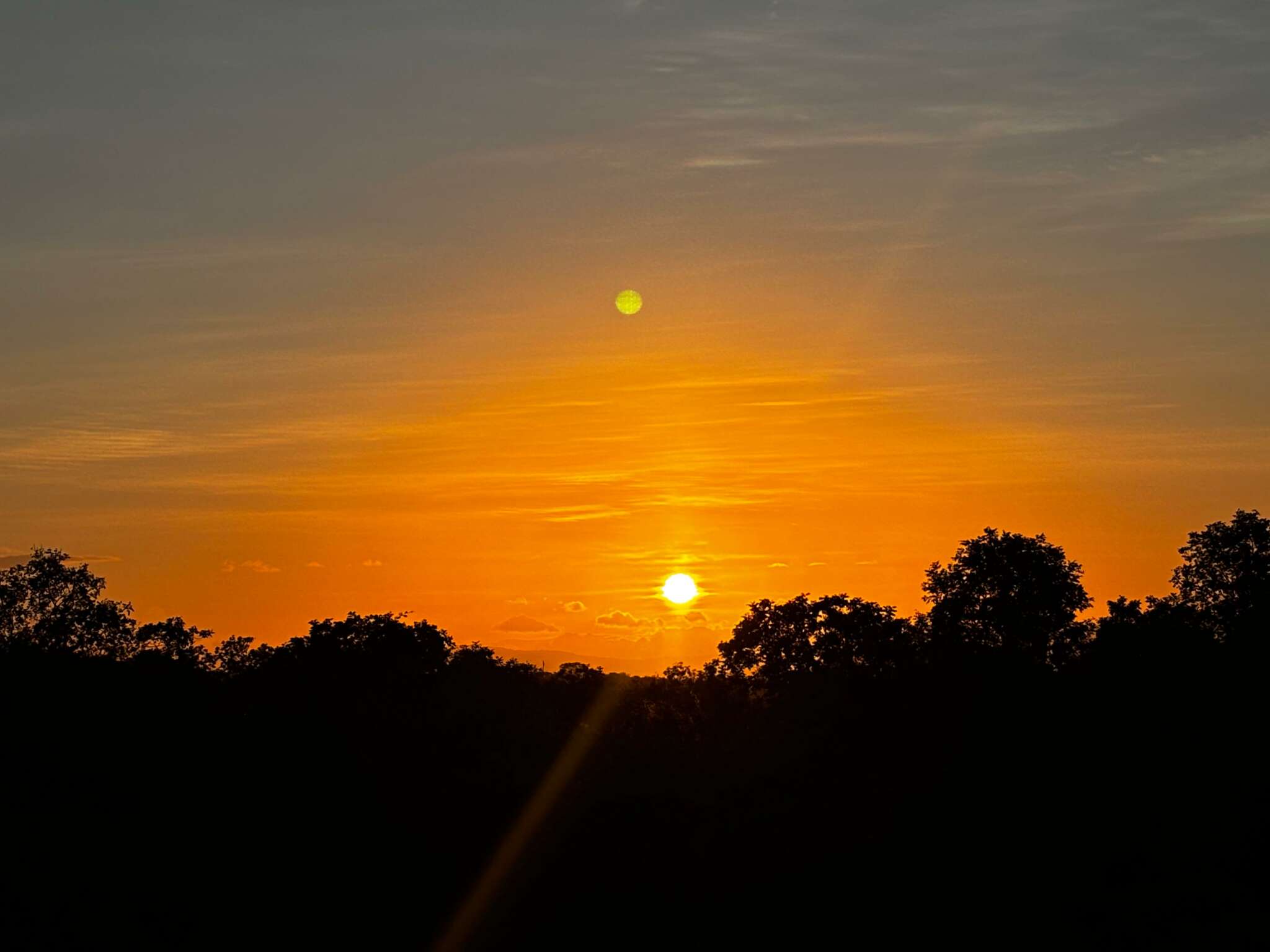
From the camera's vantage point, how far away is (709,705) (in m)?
110

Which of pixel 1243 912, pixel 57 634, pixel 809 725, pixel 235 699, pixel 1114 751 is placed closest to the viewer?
pixel 1243 912

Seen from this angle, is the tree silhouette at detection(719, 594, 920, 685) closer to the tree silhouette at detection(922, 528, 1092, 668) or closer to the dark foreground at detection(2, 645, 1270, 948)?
the tree silhouette at detection(922, 528, 1092, 668)

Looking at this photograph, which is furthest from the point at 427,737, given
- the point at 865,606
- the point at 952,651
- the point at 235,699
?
the point at 865,606

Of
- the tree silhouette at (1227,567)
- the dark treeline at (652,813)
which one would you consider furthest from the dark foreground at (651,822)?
the tree silhouette at (1227,567)

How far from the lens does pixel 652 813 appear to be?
6938 cm

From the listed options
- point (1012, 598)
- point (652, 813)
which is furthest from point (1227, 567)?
point (652, 813)

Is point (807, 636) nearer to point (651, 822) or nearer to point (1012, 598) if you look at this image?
point (1012, 598)

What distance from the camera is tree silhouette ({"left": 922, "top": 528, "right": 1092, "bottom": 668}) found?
447 ft

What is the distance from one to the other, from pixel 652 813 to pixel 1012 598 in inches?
3067

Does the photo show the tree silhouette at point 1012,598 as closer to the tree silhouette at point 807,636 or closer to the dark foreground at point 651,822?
the tree silhouette at point 807,636

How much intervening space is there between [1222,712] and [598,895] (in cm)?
3758

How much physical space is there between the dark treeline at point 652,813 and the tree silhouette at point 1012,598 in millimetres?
36519

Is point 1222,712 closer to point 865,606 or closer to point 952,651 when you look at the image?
point 952,651

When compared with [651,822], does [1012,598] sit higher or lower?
higher
